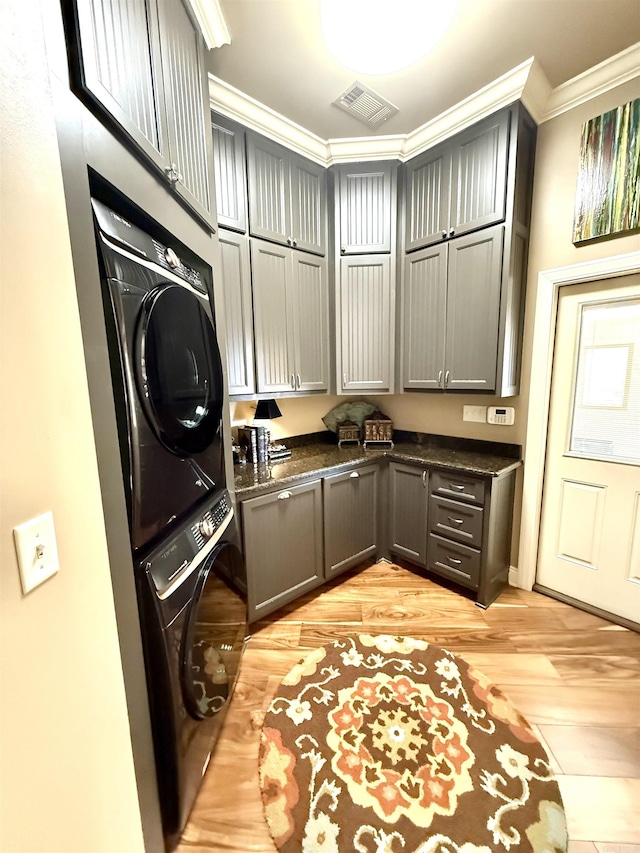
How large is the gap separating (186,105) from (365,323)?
59.5 inches

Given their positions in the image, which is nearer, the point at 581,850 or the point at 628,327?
the point at 581,850

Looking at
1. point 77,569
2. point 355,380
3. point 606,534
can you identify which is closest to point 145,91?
point 77,569

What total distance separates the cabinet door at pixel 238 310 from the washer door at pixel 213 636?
983 millimetres

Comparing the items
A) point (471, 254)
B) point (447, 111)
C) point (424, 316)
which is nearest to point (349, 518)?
point (424, 316)

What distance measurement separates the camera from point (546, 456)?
2.16m

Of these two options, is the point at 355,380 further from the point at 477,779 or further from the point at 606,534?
the point at 477,779

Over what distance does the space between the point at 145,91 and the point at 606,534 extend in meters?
2.95

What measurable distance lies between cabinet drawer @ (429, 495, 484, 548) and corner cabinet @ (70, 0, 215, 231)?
207 cm

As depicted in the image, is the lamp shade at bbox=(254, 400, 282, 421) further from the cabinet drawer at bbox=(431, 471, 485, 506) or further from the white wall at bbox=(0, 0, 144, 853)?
the white wall at bbox=(0, 0, 144, 853)

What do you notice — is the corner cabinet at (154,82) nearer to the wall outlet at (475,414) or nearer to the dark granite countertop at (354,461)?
the dark granite countertop at (354,461)

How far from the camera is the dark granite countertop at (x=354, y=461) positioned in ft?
6.15

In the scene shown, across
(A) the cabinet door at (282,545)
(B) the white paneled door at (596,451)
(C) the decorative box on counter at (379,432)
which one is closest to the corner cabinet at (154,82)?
(A) the cabinet door at (282,545)

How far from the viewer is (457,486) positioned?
2.11m

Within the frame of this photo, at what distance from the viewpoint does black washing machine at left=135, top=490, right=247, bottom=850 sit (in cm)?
86
